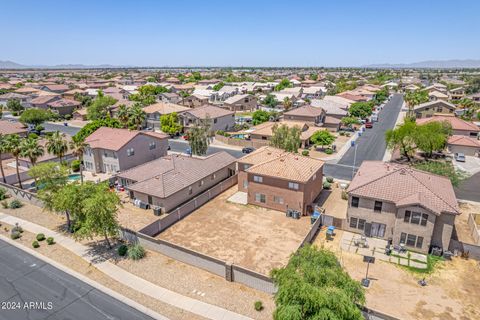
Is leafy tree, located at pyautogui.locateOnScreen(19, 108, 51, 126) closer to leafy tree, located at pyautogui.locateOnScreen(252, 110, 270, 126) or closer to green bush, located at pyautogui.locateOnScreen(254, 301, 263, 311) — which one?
leafy tree, located at pyautogui.locateOnScreen(252, 110, 270, 126)

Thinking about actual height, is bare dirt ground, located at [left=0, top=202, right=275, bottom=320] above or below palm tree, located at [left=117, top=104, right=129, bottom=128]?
below

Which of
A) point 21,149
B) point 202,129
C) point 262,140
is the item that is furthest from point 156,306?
point 262,140

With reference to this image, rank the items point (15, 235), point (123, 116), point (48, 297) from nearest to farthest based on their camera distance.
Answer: point (48, 297) < point (15, 235) < point (123, 116)

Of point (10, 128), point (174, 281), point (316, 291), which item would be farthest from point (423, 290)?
point (10, 128)

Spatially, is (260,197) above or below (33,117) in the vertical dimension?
below

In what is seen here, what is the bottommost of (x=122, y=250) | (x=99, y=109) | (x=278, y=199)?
(x=122, y=250)

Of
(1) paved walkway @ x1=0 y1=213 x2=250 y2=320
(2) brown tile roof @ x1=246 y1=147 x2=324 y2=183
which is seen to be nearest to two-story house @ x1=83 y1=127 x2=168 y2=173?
(1) paved walkway @ x1=0 y1=213 x2=250 y2=320

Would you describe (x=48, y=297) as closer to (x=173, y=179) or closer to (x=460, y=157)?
(x=173, y=179)

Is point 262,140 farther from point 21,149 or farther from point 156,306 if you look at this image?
point 156,306
